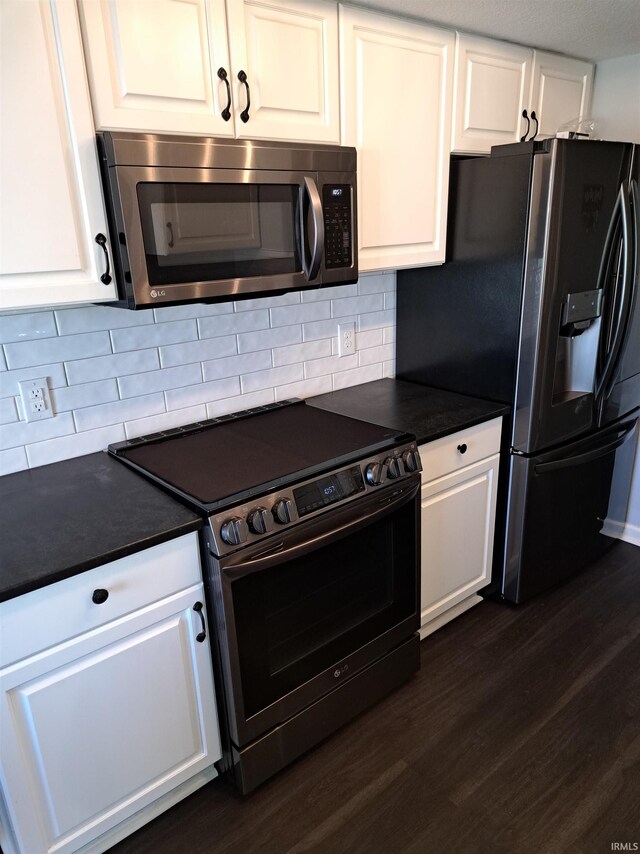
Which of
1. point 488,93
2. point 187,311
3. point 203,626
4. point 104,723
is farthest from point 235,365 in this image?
point 488,93

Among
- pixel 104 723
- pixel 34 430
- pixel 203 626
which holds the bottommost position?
pixel 104 723

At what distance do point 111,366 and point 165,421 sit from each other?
10.5 inches

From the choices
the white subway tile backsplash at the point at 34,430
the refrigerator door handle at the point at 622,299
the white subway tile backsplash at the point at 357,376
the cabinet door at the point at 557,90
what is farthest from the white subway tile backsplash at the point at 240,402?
the cabinet door at the point at 557,90

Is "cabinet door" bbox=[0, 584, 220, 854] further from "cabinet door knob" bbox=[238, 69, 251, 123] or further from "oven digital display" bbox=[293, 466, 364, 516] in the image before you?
"cabinet door knob" bbox=[238, 69, 251, 123]

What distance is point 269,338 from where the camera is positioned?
2184mm

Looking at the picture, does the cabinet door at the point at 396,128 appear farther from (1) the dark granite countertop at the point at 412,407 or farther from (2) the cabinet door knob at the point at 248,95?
(1) the dark granite countertop at the point at 412,407

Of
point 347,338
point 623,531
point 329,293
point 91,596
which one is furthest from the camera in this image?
point 623,531

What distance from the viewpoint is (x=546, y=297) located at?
2008mm

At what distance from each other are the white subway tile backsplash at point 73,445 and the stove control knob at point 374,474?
Result: 0.81 metres

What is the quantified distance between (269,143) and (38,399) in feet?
3.19

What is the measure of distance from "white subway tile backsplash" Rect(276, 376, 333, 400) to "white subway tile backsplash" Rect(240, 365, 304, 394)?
0.08ft

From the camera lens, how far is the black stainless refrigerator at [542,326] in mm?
1979

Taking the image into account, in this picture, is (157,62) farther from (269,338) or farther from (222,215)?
(269,338)

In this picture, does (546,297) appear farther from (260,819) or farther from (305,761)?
(260,819)
